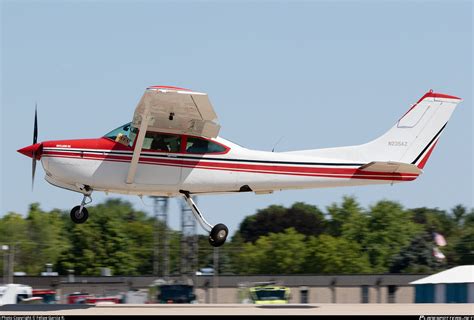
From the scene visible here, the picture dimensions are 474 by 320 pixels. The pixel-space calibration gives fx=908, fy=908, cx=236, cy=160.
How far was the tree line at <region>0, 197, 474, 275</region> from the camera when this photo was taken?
66.1 meters

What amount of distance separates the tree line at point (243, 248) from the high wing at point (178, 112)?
4070cm

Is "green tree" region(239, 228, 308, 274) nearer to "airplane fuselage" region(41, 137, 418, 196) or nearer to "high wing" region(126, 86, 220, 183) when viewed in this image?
"airplane fuselage" region(41, 137, 418, 196)

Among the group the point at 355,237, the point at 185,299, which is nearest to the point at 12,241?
the point at 355,237

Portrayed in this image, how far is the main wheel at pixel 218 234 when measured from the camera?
851 inches

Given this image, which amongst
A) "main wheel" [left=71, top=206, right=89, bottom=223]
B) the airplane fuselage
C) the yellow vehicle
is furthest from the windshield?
"main wheel" [left=71, top=206, right=89, bottom=223]

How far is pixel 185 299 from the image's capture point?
3566 centimetres

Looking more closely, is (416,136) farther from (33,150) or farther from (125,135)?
(33,150)

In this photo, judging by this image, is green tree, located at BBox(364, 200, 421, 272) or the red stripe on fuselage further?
green tree, located at BBox(364, 200, 421, 272)

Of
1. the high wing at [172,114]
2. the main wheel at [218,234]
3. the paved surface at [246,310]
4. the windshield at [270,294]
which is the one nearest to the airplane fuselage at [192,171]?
the high wing at [172,114]

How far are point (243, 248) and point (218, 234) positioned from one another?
49510mm

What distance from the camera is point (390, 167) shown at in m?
21.1

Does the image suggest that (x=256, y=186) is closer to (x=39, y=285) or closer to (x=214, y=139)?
(x=214, y=139)

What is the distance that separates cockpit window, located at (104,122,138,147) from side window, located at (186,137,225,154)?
1.28 metres

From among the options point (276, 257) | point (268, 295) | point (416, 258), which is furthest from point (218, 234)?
point (416, 258)
